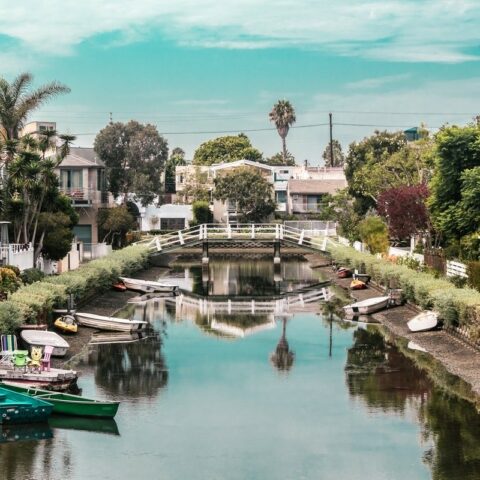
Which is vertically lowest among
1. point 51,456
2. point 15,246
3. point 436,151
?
point 51,456

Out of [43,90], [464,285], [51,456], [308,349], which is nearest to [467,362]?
[308,349]

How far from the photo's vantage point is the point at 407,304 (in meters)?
58.9

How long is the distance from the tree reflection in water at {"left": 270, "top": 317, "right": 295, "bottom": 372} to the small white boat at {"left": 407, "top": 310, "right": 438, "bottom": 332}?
553cm

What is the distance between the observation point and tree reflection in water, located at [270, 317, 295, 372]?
1689 inches

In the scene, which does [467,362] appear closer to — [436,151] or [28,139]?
[436,151]

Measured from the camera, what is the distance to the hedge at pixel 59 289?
1617 inches

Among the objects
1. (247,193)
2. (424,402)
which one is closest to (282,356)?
(424,402)

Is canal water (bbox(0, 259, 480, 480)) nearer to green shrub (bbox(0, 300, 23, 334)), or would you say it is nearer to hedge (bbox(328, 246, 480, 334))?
hedge (bbox(328, 246, 480, 334))

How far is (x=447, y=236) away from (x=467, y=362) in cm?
2403

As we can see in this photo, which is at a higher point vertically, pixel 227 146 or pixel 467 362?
pixel 227 146

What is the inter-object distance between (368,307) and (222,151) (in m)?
121

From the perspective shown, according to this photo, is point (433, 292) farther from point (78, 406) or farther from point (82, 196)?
point (82, 196)

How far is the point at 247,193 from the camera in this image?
420ft

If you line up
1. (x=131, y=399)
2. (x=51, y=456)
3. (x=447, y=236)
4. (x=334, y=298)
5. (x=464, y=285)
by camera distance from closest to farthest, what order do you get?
(x=51, y=456) → (x=131, y=399) → (x=464, y=285) → (x=447, y=236) → (x=334, y=298)
